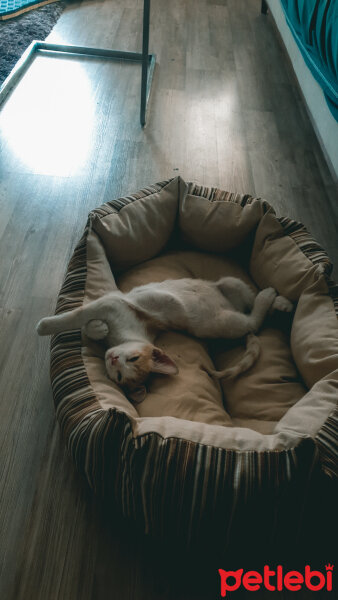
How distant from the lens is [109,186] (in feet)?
7.29

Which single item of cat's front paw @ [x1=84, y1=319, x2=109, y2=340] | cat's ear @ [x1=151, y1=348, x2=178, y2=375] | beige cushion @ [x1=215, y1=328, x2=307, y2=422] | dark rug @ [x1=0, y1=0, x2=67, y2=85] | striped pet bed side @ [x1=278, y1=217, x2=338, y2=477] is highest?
dark rug @ [x1=0, y1=0, x2=67, y2=85]

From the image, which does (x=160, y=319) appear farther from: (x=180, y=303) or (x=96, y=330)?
(x=96, y=330)

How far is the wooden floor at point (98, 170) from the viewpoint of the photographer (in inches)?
44.9

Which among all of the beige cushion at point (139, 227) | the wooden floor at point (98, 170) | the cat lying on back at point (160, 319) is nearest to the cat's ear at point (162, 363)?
the cat lying on back at point (160, 319)

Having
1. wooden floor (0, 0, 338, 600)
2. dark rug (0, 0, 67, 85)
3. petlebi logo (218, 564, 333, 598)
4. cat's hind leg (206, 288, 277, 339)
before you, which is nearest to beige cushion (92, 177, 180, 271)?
wooden floor (0, 0, 338, 600)

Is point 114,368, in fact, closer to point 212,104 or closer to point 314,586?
point 314,586

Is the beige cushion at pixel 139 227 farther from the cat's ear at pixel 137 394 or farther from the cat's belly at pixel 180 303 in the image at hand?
the cat's ear at pixel 137 394

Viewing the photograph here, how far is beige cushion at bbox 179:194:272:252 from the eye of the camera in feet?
5.65

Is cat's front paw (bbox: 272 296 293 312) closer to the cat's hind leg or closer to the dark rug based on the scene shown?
the cat's hind leg

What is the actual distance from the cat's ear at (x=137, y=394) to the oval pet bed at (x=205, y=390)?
20 millimetres

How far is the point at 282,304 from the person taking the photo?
1579mm

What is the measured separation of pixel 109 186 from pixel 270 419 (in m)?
1.38

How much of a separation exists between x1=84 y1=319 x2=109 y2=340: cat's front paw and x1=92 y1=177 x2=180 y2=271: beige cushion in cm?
35

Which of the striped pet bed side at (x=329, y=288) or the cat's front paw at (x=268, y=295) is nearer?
the striped pet bed side at (x=329, y=288)
